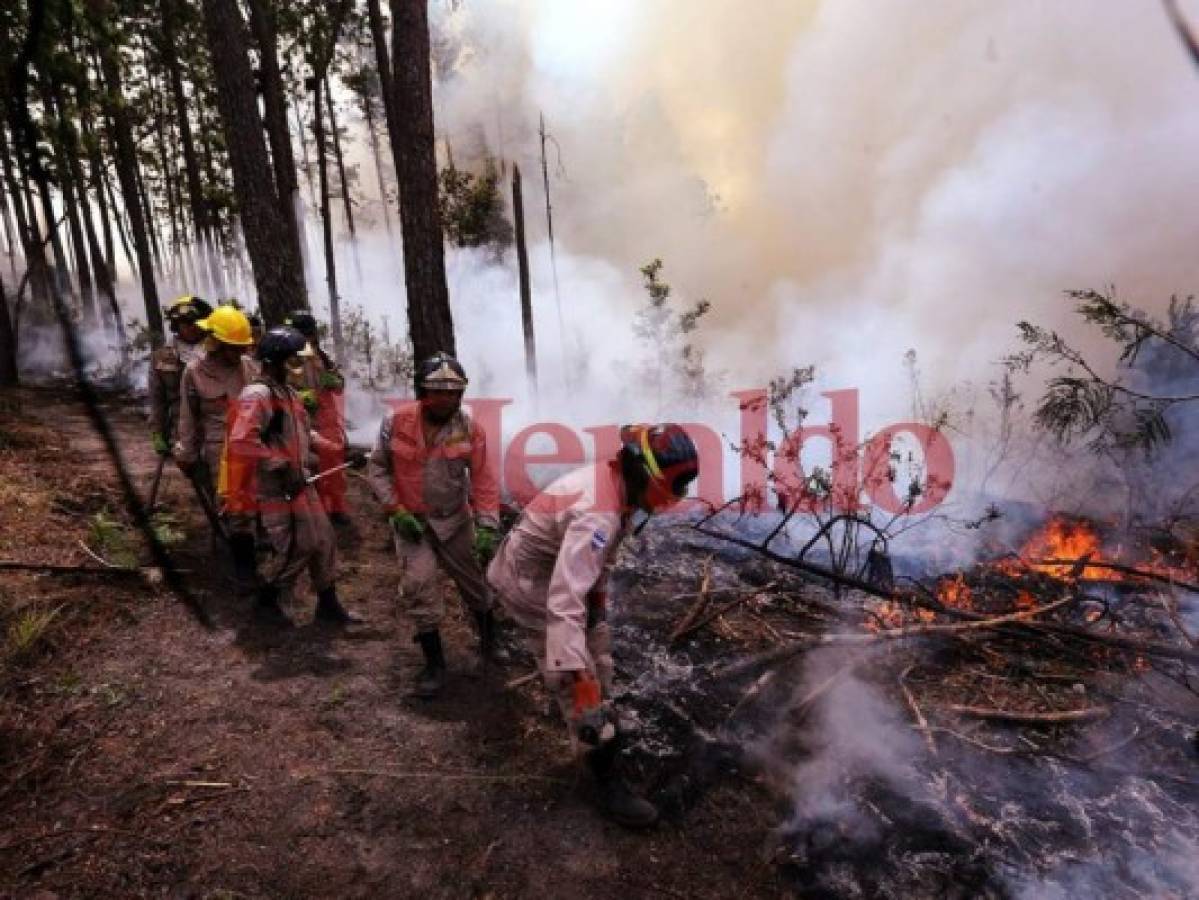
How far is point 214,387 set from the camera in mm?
5047

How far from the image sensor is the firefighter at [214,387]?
482 cm

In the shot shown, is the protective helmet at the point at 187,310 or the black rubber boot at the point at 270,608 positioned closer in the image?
the black rubber boot at the point at 270,608

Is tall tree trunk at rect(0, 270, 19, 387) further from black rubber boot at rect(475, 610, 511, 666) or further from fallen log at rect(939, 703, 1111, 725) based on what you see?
fallen log at rect(939, 703, 1111, 725)

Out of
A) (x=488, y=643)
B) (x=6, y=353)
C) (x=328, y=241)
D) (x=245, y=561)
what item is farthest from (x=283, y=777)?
(x=328, y=241)

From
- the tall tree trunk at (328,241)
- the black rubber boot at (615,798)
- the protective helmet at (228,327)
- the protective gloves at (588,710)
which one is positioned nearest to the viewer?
the protective gloves at (588,710)

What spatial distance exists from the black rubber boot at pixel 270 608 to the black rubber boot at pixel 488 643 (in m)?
1.35

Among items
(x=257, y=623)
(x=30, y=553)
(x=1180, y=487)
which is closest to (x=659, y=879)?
(x=257, y=623)

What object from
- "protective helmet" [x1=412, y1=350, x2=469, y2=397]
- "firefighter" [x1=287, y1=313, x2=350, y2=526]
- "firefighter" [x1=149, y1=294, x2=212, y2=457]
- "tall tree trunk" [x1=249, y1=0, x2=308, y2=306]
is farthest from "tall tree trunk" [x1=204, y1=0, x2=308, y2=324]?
"protective helmet" [x1=412, y1=350, x2=469, y2=397]

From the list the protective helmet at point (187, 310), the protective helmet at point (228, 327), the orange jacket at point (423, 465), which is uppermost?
the protective helmet at point (187, 310)

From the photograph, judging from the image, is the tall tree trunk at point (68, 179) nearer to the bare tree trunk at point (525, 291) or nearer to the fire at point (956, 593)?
the bare tree trunk at point (525, 291)

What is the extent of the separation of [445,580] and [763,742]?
307 cm

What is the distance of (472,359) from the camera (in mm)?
19781

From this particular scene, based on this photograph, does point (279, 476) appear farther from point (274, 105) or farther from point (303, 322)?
point (274, 105)

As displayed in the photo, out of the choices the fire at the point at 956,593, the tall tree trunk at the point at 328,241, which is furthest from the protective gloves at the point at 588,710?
the tall tree trunk at the point at 328,241
